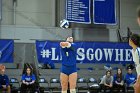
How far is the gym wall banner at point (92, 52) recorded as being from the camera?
12.8 metres

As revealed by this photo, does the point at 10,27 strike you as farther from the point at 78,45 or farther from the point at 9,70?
the point at 78,45

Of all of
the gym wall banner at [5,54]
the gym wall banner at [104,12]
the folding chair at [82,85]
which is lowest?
the folding chair at [82,85]

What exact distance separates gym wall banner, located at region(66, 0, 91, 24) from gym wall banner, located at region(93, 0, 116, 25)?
13.4 inches

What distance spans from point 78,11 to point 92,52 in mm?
2199

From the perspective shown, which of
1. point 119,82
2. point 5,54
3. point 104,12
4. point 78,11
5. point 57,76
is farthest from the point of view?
point 104,12

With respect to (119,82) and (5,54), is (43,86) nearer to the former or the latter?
(5,54)

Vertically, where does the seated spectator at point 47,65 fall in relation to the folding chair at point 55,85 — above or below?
above

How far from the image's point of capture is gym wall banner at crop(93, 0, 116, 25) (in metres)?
15.0

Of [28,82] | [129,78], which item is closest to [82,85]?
[129,78]

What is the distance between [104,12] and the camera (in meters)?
15.0

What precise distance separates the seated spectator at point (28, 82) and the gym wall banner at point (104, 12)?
4.35 m

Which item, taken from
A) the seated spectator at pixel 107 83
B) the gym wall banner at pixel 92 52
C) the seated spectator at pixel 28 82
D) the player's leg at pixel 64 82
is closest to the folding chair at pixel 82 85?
the seated spectator at pixel 107 83

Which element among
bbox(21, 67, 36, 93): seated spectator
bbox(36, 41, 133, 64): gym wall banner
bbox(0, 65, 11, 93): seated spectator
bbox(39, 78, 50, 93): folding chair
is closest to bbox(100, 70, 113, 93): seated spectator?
bbox(36, 41, 133, 64): gym wall banner

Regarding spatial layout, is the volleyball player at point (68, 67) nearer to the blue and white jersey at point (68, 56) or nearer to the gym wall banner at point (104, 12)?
the blue and white jersey at point (68, 56)
